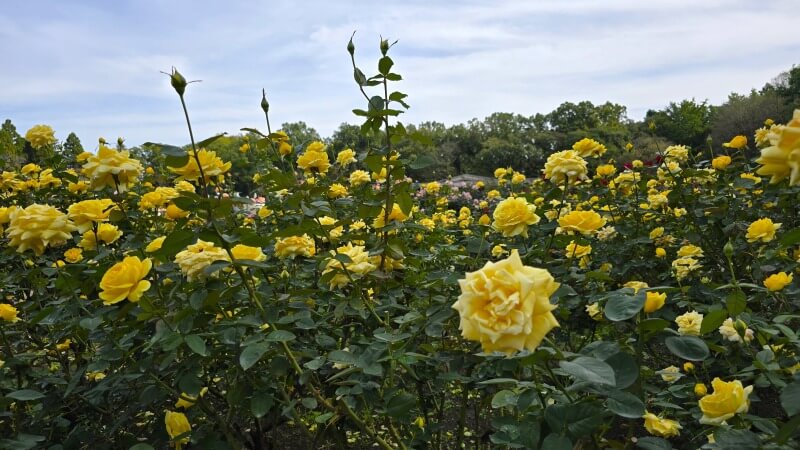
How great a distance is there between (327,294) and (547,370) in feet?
2.73

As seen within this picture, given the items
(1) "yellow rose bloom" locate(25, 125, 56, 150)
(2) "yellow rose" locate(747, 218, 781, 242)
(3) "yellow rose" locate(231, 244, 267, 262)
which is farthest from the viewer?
(1) "yellow rose bloom" locate(25, 125, 56, 150)

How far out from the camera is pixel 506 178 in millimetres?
4590

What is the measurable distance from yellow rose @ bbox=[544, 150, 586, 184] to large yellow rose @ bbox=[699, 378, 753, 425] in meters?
0.64

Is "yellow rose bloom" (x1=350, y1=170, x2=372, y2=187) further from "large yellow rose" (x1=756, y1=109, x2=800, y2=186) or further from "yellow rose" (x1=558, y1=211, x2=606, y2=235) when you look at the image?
"large yellow rose" (x1=756, y1=109, x2=800, y2=186)

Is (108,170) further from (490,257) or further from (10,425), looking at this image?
(490,257)

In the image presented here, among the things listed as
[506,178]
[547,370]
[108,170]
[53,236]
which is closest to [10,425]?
[53,236]

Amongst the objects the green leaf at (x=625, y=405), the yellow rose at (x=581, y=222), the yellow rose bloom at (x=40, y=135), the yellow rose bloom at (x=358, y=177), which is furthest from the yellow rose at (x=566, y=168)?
the yellow rose bloom at (x=40, y=135)

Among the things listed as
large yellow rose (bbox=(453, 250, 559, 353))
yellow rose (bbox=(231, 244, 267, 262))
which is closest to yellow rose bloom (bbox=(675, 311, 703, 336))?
large yellow rose (bbox=(453, 250, 559, 353))

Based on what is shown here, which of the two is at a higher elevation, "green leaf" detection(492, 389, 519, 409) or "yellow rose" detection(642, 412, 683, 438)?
"green leaf" detection(492, 389, 519, 409)

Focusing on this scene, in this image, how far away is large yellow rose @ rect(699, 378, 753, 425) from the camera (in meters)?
1.17

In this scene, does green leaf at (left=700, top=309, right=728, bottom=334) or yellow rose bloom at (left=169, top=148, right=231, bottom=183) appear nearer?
green leaf at (left=700, top=309, right=728, bottom=334)

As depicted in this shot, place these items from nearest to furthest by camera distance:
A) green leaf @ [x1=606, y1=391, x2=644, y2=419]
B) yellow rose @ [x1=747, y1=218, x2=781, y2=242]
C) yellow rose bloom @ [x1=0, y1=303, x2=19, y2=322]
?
green leaf @ [x1=606, y1=391, x2=644, y2=419] → yellow rose bloom @ [x1=0, y1=303, x2=19, y2=322] → yellow rose @ [x1=747, y1=218, x2=781, y2=242]

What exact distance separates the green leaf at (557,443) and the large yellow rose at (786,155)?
50 cm

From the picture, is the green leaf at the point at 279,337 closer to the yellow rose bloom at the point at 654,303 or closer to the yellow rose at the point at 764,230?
the yellow rose bloom at the point at 654,303
